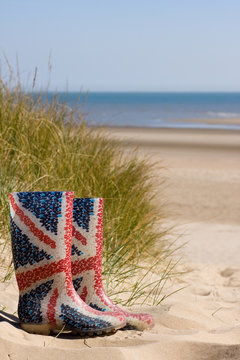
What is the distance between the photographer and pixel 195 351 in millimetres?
2068

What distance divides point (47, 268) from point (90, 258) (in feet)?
0.83

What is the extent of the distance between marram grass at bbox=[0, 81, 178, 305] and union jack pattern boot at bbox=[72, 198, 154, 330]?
1.07m

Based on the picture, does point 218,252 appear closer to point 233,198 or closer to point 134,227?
point 134,227

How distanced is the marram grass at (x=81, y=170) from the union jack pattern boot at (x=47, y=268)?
50.2 inches

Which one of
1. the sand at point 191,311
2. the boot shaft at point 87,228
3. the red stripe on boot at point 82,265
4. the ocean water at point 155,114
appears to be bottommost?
the sand at point 191,311

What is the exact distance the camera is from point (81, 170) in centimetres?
401

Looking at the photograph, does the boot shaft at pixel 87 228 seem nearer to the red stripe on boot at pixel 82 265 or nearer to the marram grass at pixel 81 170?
the red stripe on boot at pixel 82 265

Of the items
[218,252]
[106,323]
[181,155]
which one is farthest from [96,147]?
[181,155]

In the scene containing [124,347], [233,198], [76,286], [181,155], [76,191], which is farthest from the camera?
[181,155]

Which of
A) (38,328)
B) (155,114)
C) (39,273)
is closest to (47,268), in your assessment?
(39,273)

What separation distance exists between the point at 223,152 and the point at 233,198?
8.99 m

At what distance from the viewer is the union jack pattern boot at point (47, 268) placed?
2.10 metres

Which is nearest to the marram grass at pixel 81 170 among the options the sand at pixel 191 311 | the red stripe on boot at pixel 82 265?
the sand at pixel 191 311

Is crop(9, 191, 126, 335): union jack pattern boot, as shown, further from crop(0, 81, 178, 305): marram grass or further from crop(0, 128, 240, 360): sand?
crop(0, 81, 178, 305): marram grass
